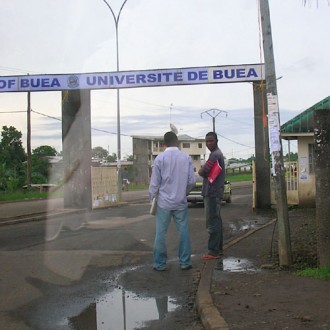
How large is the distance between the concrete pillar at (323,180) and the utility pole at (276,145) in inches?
21.5

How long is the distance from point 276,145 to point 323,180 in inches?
34.1

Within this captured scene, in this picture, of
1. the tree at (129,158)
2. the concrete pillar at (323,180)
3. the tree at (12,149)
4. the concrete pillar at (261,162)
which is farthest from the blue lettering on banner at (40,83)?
the tree at (129,158)

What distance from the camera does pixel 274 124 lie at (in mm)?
6715

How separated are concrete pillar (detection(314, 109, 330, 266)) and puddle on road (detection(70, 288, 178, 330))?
1.98 m

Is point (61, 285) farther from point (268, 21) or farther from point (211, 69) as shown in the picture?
point (211, 69)

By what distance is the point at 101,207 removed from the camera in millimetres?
20969

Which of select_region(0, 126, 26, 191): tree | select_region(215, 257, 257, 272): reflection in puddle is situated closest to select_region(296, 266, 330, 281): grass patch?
select_region(215, 257, 257, 272): reflection in puddle

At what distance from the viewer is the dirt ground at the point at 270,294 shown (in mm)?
4340

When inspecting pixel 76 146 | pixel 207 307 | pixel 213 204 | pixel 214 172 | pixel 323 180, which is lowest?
pixel 207 307

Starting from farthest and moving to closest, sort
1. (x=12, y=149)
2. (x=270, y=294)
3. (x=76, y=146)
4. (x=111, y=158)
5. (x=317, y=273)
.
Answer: (x=111, y=158), (x=12, y=149), (x=76, y=146), (x=317, y=273), (x=270, y=294)

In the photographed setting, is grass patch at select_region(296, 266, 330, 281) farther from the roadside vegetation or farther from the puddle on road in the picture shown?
the puddle on road

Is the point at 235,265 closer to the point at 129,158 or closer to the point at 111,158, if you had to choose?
the point at 111,158

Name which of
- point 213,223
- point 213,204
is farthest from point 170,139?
point 213,223

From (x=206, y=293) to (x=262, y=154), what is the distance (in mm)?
12926
